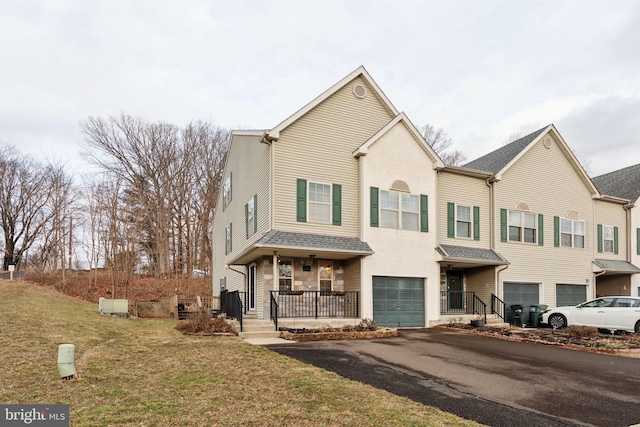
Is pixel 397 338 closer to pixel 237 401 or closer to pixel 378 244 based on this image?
Result: pixel 378 244

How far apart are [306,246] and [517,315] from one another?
9885mm

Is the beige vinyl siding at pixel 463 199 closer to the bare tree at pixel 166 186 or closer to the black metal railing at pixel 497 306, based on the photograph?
the black metal railing at pixel 497 306

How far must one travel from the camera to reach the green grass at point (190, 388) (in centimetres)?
525

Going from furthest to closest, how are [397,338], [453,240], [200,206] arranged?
[200,206] < [453,240] < [397,338]

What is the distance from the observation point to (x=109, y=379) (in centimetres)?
722

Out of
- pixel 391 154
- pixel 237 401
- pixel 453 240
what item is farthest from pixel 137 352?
pixel 453 240

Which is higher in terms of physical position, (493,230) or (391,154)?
(391,154)

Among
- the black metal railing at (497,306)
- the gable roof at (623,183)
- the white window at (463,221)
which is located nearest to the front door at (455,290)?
the black metal railing at (497,306)

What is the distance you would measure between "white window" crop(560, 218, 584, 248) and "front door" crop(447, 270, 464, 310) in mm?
5676

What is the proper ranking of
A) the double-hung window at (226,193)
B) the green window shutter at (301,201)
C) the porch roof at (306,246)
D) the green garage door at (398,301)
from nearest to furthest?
1. the porch roof at (306,246)
2. the green window shutter at (301,201)
3. the green garage door at (398,301)
4. the double-hung window at (226,193)

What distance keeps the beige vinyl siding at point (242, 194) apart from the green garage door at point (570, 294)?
14.8m

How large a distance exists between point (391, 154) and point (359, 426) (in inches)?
529

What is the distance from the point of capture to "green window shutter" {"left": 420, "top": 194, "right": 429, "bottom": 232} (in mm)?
17672
